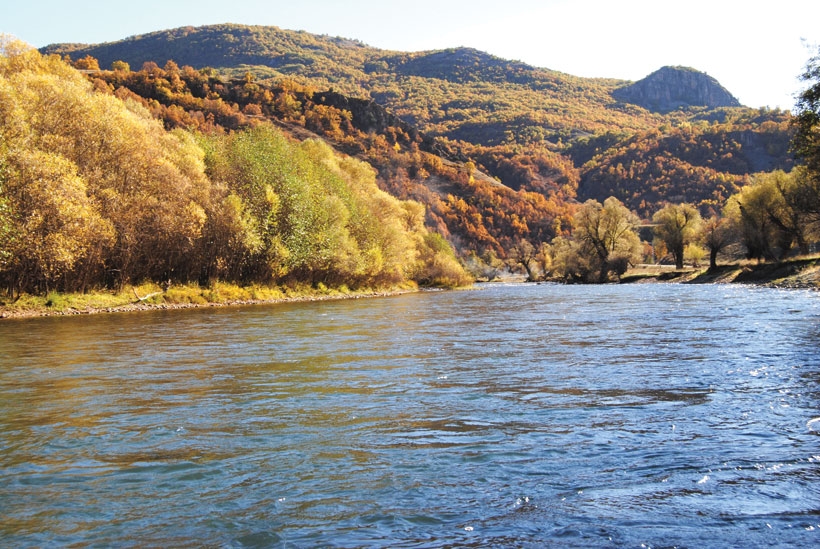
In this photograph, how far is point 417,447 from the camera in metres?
8.94

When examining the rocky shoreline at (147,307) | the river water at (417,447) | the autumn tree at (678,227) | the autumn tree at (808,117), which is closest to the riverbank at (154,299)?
the rocky shoreline at (147,307)

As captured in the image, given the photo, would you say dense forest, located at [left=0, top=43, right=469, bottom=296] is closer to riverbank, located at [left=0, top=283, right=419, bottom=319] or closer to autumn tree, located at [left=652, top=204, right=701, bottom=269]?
riverbank, located at [left=0, top=283, right=419, bottom=319]

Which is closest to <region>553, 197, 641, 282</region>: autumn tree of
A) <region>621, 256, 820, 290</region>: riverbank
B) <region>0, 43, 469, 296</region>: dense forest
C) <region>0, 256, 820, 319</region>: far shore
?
<region>621, 256, 820, 290</region>: riverbank

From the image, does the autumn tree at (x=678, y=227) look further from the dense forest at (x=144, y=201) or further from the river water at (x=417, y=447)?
the river water at (x=417, y=447)

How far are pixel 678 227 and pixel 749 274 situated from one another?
27682mm

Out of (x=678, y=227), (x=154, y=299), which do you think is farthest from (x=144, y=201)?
(x=678, y=227)

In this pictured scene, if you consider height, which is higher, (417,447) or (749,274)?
(417,447)

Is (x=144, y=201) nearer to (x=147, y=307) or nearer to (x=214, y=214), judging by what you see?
(x=214, y=214)

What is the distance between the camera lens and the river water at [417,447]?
20.4 feet

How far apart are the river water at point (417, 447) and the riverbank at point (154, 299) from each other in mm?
19534

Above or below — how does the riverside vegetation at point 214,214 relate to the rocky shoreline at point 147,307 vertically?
above

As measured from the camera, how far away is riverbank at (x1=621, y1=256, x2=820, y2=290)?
54969mm

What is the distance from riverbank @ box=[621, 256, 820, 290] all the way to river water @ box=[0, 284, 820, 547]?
42006mm

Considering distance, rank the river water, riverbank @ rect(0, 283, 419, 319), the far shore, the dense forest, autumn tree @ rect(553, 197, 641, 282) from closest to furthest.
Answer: the river water < the dense forest < riverbank @ rect(0, 283, 419, 319) < the far shore < autumn tree @ rect(553, 197, 641, 282)
